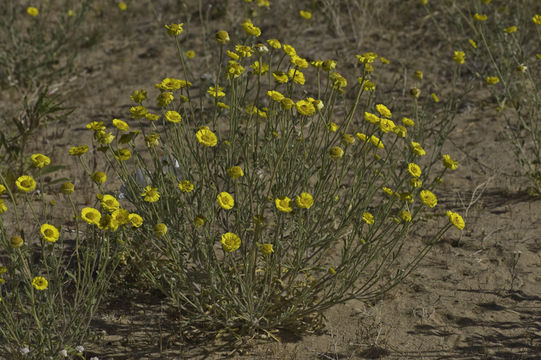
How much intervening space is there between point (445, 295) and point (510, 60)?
2.34 m

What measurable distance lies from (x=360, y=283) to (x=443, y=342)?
22.6 inches

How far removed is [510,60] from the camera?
4.68 m

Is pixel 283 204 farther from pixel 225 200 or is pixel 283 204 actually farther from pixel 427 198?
pixel 427 198

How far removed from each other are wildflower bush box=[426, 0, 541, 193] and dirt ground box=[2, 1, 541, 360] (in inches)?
5.3

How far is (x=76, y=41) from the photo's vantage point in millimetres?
5562

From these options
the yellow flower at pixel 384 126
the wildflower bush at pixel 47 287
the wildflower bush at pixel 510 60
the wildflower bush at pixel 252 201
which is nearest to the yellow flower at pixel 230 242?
the wildflower bush at pixel 252 201

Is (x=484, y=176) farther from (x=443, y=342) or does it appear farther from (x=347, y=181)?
(x=443, y=342)

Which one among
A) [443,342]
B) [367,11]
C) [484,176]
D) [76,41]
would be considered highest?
[367,11]

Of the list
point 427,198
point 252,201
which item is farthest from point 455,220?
point 252,201

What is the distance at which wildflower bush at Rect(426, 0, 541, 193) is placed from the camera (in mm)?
4082

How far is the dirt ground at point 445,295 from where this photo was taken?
2.82 metres

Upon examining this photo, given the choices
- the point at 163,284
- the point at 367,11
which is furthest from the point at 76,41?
the point at 163,284

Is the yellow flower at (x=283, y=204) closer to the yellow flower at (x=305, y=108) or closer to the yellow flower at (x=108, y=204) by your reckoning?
the yellow flower at (x=305, y=108)

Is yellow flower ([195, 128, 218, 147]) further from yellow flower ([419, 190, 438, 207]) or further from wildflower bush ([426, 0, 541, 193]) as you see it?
wildflower bush ([426, 0, 541, 193])
